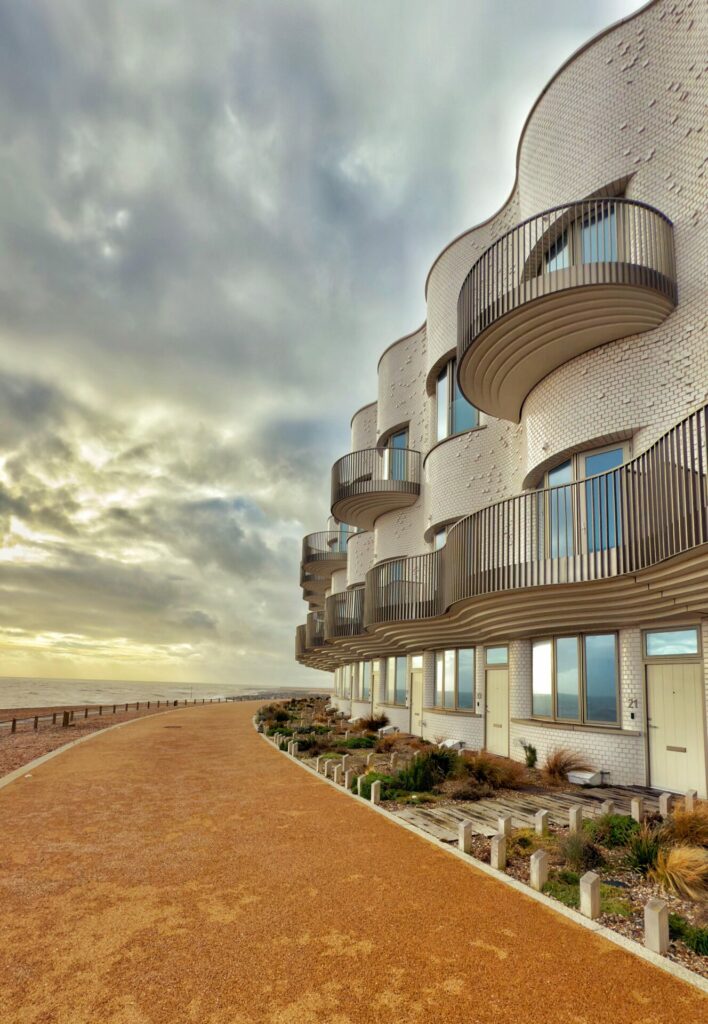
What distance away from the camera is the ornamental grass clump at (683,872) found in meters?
6.53

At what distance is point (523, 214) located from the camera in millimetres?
16375

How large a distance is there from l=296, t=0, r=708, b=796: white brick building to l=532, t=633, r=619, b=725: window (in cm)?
4

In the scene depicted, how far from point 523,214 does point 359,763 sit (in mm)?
14610

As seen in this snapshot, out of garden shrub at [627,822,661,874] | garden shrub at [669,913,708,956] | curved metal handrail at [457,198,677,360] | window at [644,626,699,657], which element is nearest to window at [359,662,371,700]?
window at [644,626,699,657]

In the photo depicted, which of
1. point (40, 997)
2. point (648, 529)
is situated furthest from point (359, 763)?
point (40, 997)

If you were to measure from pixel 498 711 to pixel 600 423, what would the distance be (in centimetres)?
837

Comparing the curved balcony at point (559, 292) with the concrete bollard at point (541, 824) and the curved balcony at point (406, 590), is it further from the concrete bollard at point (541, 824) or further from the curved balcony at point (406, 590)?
the concrete bollard at point (541, 824)

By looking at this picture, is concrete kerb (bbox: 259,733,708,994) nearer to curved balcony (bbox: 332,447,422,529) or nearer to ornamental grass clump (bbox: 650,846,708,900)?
ornamental grass clump (bbox: 650,846,708,900)

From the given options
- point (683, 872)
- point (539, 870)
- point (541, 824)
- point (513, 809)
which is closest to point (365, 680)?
point (513, 809)

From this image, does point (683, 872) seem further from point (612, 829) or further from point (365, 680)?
point (365, 680)

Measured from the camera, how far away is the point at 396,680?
1065 inches

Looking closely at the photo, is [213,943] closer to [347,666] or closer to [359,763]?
[359,763]

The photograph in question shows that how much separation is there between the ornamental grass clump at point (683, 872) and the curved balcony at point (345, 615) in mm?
19513

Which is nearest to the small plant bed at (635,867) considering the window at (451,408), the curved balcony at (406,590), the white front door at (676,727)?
the white front door at (676,727)
